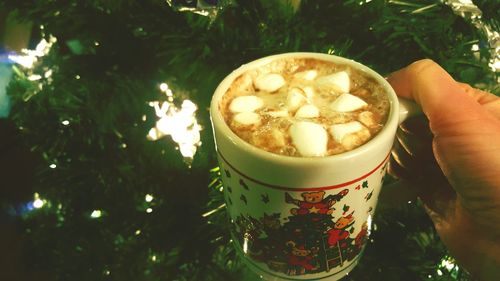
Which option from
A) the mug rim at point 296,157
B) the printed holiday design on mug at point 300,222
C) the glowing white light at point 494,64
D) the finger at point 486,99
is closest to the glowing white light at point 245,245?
the printed holiday design on mug at point 300,222

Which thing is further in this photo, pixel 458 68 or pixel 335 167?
pixel 458 68

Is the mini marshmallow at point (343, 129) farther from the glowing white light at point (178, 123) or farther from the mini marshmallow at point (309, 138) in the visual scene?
the glowing white light at point (178, 123)

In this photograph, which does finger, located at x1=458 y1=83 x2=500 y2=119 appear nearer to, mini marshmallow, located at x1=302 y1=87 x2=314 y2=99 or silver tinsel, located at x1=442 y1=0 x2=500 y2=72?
silver tinsel, located at x1=442 y1=0 x2=500 y2=72

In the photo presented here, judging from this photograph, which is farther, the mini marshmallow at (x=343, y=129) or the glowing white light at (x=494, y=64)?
the glowing white light at (x=494, y=64)

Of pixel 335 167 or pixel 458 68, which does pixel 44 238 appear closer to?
pixel 335 167

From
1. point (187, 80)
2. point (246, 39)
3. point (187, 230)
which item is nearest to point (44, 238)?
point (187, 230)

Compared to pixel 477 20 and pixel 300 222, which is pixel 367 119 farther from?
pixel 477 20

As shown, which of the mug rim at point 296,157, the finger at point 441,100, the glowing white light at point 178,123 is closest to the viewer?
the mug rim at point 296,157
